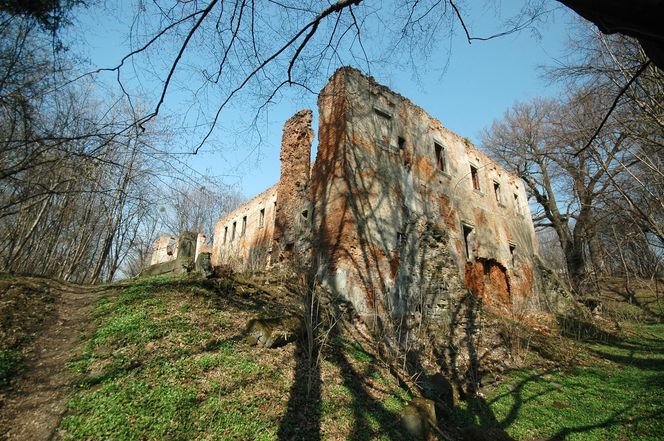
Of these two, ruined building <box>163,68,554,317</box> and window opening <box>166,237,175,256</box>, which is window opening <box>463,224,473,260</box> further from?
window opening <box>166,237,175,256</box>

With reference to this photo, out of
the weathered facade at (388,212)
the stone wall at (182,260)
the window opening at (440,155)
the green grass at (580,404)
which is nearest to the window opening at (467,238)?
the weathered facade at (388,212)

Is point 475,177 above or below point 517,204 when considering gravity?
above

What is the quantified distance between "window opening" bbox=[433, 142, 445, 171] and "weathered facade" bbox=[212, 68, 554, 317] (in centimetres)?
4

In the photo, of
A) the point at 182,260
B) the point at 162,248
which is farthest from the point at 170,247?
the point at 182,260

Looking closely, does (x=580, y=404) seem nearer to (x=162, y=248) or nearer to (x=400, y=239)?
(x=400, y=239)

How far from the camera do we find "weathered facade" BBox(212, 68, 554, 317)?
9.91 m

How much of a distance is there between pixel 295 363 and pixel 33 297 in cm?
651

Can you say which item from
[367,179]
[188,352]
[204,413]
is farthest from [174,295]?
[367,179]

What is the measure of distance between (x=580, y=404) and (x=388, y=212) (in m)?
6.38

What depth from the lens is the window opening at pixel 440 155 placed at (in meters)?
14.0

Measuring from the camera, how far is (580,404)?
7203 mm

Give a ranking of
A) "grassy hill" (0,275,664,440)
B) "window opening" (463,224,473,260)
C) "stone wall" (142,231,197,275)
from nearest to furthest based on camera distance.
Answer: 1. "grassy hill" (0,275,664,440)
2. "stone wall" (142,231,197,275)
3. "window opening" (463,224,473,260)

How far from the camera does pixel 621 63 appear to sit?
7.80 meters

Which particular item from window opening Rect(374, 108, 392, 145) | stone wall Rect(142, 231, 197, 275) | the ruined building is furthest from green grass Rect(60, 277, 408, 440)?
window opening Rect(374, 108, 392, 145)
